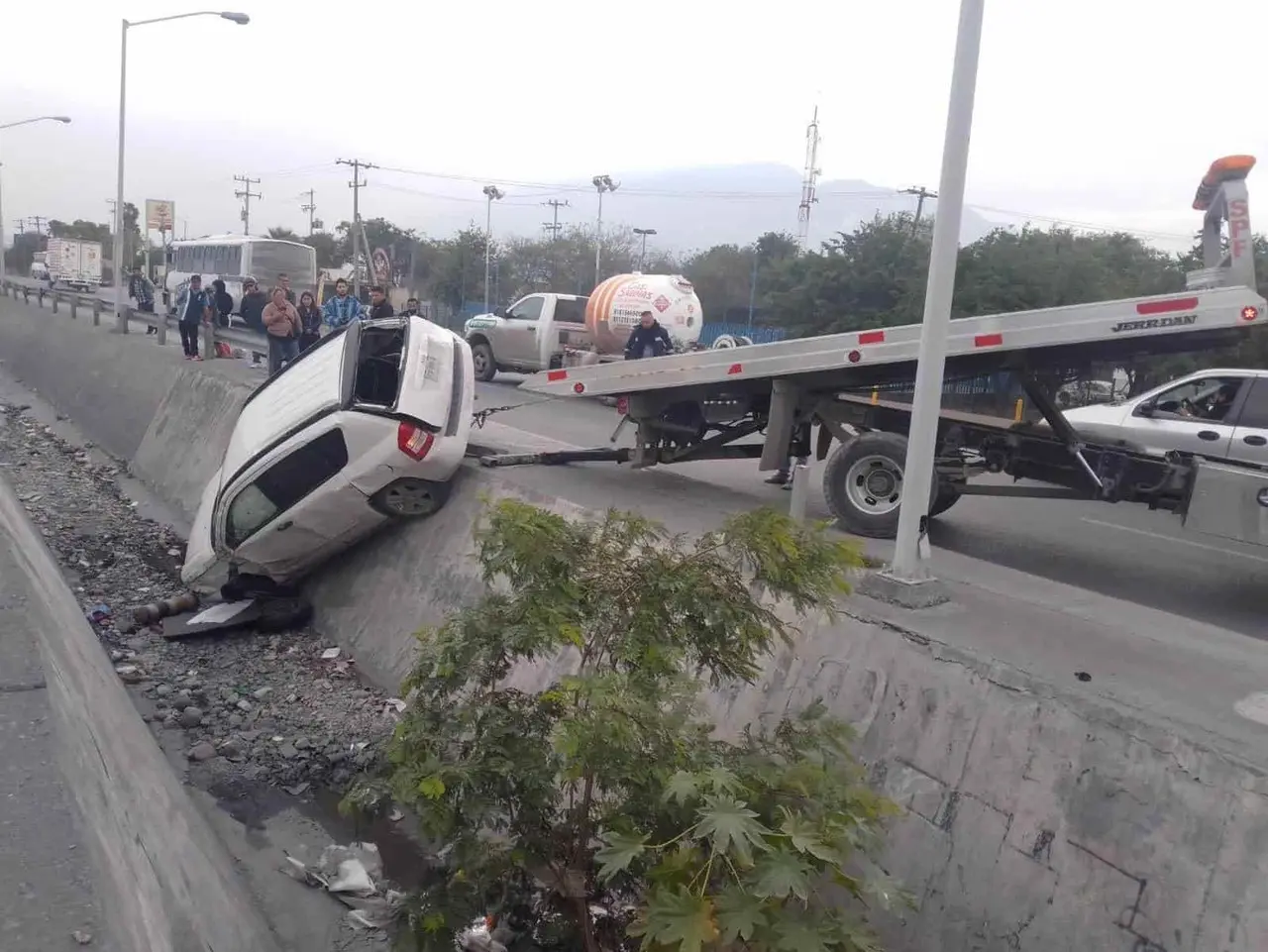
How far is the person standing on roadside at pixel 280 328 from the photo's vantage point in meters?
14.5

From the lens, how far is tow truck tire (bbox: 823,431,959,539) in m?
7.95

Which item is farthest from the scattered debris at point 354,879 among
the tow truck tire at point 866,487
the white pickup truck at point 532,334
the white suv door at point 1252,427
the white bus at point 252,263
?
the white bus at point 252,263

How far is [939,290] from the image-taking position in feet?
16.0

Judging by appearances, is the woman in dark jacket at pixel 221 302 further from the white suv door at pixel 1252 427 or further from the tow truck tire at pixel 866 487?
the white suv door at pixel 1252 427

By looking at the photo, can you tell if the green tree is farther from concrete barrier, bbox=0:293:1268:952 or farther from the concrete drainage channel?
the concrete drainage channel

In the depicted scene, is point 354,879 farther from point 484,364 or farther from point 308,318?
point 484,364

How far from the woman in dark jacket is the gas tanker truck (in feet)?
16.4

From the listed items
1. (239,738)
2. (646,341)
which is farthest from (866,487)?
(646,341)

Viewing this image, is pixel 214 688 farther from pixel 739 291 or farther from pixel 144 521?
pixel 739 291

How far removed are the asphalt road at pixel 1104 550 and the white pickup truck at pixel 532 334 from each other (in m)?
9.22

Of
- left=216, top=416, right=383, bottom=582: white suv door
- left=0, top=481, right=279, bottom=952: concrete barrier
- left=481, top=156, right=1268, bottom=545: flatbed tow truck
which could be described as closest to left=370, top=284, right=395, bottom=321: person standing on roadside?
left=481, top=156, right=1268, bottom=545: flatbed tow truck

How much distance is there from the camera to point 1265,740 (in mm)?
3688

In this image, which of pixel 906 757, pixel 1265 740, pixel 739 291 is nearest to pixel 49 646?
pixel 906 757

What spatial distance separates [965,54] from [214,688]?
6793mm
